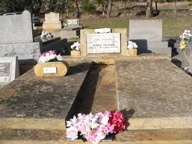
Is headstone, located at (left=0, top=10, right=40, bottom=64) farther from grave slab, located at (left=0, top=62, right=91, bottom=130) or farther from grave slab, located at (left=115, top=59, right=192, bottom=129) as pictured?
grave slab, located at (left=115, top=59, right=192, bottom=129)

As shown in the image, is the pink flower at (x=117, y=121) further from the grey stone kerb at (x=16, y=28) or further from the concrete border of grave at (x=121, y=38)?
the grey stone kerb at (x=16, y=28)

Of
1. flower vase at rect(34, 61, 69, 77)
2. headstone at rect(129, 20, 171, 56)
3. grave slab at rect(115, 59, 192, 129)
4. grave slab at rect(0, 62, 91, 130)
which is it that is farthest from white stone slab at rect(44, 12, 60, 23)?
flower vase at rect(34, 61, 69, 77)

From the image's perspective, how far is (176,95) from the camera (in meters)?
3.74

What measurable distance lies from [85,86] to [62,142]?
7.11 ft

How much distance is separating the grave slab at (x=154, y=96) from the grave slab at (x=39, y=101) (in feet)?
2.19

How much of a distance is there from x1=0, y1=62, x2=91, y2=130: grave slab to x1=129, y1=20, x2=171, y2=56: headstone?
537 centimetres

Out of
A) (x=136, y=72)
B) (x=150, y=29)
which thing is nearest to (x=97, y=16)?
(x=150, y=29)

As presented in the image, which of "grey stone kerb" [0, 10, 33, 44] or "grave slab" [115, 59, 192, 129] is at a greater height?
"grey stone kerb" [0, 10, 33, 44]

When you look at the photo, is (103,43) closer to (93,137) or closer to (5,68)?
(5,68)

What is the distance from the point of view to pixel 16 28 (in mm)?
7695

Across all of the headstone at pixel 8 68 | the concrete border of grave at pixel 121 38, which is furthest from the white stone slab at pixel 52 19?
the headstone at pixel 8 68

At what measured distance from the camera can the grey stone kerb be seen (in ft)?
25.0

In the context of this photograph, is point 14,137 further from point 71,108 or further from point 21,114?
point 71,108

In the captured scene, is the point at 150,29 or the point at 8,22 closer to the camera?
the point at 8,22
